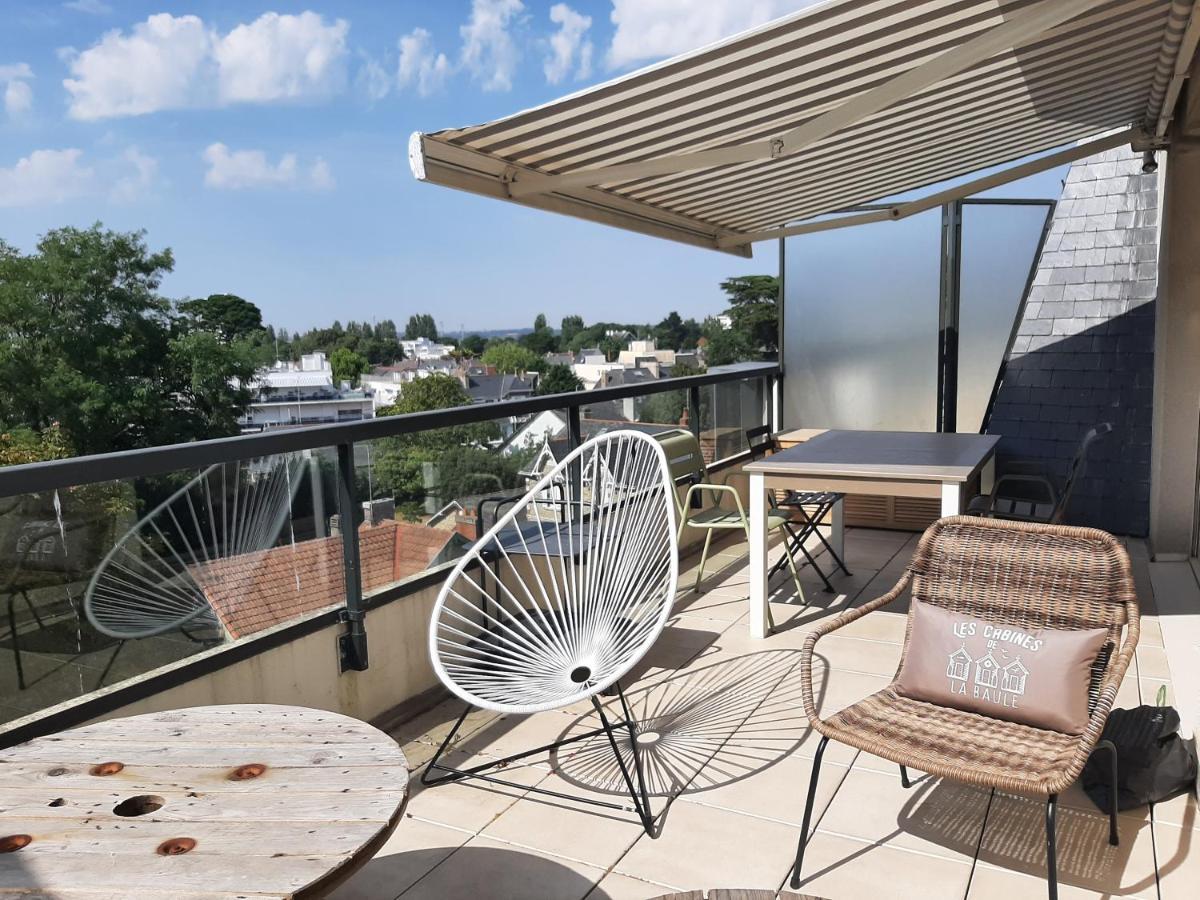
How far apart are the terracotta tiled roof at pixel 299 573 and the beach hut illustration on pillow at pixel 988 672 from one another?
2.06 m

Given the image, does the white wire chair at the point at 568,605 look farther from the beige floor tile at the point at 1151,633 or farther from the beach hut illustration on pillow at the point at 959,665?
the beige floor tile at the point at 1151,633

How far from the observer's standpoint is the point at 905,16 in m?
3.01

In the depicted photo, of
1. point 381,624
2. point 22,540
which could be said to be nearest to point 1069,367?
point 381,624

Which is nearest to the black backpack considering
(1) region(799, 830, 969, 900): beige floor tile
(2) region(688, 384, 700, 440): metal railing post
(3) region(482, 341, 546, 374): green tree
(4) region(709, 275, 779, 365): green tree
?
(1) region(799, 830, 969, 900): beige floor tile

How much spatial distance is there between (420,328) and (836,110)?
77.0 m

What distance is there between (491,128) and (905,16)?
1.55m

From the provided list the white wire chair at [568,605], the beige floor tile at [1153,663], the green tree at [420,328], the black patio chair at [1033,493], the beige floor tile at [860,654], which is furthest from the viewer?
the green tree at [420,328]

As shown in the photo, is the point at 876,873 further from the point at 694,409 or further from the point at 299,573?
the point at 694,409

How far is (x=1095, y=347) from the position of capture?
6430 mm

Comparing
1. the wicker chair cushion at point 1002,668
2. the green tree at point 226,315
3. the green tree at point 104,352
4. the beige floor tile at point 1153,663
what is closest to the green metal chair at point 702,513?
the beige floor tile at point 1153,663

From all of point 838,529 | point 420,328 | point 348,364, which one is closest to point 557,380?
point 420,328

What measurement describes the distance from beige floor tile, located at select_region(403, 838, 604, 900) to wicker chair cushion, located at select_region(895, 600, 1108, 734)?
1.04 meters

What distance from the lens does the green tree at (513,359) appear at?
65.1 meters

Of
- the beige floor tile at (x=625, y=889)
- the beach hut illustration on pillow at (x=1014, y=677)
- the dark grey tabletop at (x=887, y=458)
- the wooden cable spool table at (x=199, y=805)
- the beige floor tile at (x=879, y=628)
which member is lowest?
the beige floor tile at (x=879, y=628)
